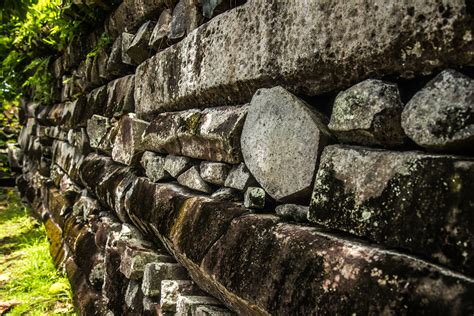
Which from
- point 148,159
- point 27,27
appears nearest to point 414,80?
point 148,159

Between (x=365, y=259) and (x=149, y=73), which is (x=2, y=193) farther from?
(x=365, y=259)

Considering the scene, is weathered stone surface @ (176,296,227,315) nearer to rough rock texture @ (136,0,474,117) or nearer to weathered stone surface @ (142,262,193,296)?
weathered stone surface @ (142,262,193,296)

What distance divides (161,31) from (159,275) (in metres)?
1.31

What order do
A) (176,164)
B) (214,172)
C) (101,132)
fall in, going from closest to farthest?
(214,172) → (176,164) → (101,132)

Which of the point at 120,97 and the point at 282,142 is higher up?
the point at 120,97

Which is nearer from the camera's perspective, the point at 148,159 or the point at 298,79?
the point at 298,79

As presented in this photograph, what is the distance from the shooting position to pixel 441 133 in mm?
782

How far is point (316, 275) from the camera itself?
3.15 ft

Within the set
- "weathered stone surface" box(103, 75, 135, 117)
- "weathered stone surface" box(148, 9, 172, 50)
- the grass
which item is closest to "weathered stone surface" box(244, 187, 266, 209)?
"weathered stone surface" box(148, 9, 172, 50)

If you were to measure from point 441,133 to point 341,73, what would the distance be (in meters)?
0.35

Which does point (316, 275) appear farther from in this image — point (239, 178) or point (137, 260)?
point (137, 260)

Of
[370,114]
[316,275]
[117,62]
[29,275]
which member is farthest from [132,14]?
[29,275]

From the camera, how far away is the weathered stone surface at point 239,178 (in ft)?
4.60

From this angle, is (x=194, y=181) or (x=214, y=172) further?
(x=194, y=181)
